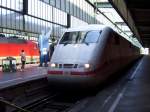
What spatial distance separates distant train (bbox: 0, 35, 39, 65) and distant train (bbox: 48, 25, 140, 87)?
16.8 m

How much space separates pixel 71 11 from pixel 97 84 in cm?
3828

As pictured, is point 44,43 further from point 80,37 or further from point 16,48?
point 80,37

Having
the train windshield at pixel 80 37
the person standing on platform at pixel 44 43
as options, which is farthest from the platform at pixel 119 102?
the person standing on platform at pixel 44 43

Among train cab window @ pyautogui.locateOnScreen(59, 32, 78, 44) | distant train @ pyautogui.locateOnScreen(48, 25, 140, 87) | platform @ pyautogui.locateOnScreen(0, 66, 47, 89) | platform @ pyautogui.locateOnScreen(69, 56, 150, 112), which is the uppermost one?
train cab window @ pyautogui.locateOnScreen(59, 32, 78, 44)

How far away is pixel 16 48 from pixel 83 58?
829 inches

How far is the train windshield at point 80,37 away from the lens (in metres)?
14.9

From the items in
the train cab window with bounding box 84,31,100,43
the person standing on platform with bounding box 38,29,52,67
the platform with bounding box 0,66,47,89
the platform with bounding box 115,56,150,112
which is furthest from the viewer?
the person standing on platform with bounding box 38,29,52,67

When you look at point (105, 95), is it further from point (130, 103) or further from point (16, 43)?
point (16, 43)

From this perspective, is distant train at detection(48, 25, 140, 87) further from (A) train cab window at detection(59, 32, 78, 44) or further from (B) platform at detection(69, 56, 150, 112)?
(B) platform at detection(69, 56, 150, 112)

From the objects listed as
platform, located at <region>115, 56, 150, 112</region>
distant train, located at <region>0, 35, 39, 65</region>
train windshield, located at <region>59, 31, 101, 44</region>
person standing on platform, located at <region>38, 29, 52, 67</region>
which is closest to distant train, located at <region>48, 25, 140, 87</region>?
train windshield, located at <region>59, 31, 101, 44</region>

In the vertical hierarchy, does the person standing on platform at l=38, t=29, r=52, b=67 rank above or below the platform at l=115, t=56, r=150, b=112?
above

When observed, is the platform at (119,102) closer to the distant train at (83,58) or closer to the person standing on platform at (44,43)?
the distant train at (83,58)

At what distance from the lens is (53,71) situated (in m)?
13.9

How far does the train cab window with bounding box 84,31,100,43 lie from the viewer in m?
14.8
